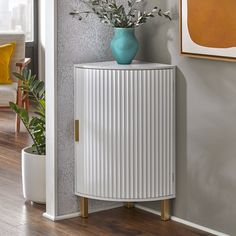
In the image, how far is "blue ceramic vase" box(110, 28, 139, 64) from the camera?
406 cm

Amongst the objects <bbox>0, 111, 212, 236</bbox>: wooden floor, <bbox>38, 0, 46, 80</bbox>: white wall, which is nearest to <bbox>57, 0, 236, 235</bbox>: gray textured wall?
<bbox>0, 111, 212, 236</bbox>: wooden floor

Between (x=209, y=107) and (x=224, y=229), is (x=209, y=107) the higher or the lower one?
the higher one

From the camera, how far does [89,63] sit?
13.6 feet

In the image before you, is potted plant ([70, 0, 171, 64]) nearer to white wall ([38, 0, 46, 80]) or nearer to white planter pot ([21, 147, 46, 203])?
white planter pot ([21, 147, 46, 203])

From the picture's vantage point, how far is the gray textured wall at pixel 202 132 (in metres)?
3.79

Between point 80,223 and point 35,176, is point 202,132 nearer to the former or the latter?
point 80,223

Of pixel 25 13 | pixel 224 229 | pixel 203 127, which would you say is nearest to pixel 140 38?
pixel 203 127

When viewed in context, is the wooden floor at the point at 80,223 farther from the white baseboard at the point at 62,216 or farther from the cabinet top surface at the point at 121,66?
the cabinet top surface at the point at 121,66

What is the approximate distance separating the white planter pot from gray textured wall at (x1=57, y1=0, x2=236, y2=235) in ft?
0.84

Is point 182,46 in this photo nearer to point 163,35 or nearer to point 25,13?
point 163,35

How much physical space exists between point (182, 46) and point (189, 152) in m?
0.56

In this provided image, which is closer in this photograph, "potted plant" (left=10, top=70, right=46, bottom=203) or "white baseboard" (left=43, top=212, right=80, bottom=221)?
"white baseboard" (left=43, top=212, right=80, bottom=221)

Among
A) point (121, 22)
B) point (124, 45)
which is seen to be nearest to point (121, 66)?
point (124, 45)

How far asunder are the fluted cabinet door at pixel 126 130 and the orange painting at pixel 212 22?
0.99ft
